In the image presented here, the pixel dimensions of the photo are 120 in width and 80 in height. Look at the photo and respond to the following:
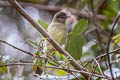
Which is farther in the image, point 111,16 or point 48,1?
point 48,1

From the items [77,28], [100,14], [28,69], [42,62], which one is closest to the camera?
[42,62]

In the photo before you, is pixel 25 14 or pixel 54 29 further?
pixel 54 29

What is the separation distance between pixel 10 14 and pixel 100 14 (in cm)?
107

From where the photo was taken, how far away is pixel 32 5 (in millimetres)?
3082

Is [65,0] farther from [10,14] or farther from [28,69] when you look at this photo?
[28,69]

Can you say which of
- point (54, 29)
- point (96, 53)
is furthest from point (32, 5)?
point (54, 29)

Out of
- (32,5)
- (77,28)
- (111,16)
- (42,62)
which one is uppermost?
(32,5)

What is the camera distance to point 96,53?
7.55 ft

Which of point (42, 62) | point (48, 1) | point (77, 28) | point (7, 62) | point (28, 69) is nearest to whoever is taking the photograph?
point (42, 62)

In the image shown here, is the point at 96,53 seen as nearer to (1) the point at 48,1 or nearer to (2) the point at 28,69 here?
(2) the point at 28,69

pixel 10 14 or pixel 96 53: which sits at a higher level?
pixel 10 14

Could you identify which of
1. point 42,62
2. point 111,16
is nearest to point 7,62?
point 42,62

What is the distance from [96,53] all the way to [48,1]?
56.6 inches

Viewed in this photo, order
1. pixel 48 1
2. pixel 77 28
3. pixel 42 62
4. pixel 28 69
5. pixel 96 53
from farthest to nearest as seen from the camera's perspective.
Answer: pixel 48 1
pixel 28 69
pixel 96 53
pixel 77 28
pixel 42 62
